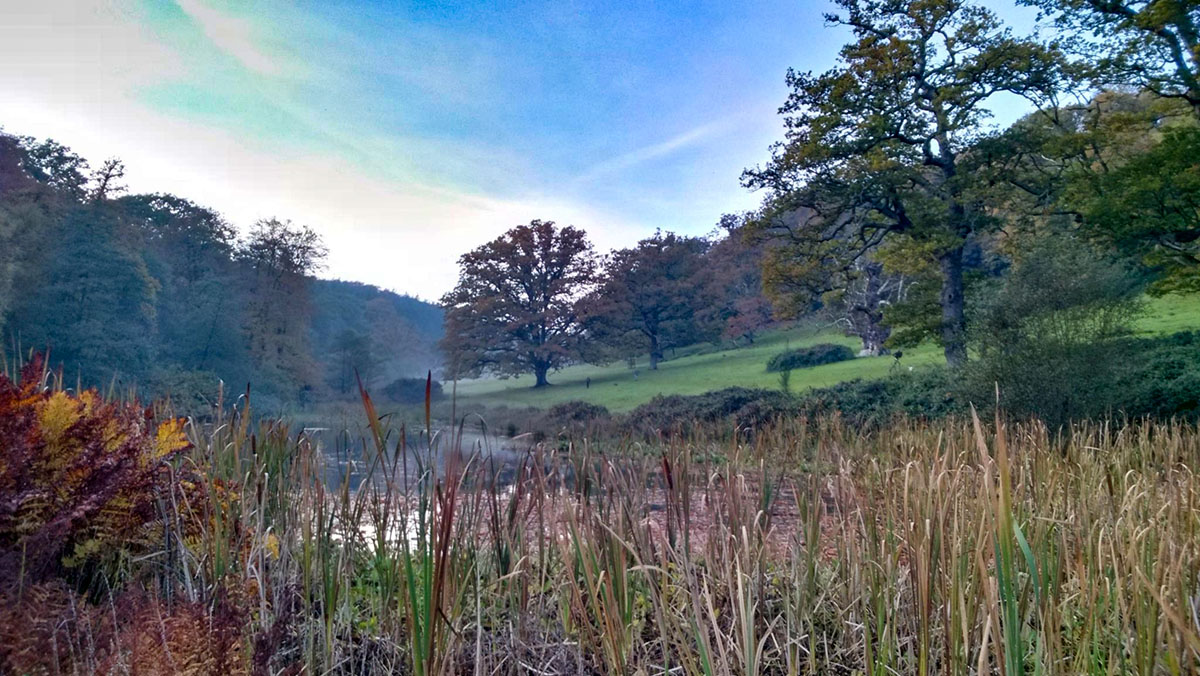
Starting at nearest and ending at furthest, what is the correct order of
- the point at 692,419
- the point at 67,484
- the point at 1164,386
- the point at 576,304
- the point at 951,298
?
the point at 67,484, the point at 1164,386, the point at 692,419, the point at 951,298, the point at 576,304

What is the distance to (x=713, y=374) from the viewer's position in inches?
995

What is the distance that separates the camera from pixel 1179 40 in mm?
11969

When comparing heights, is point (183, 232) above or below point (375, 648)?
above

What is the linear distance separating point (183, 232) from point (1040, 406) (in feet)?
78.5

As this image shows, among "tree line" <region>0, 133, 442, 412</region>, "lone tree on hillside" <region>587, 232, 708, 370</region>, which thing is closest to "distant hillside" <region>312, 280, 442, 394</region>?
"tree line" <region>0, 133, 442, 412</region>

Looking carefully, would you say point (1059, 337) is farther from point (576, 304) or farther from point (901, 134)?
point (576, 304)

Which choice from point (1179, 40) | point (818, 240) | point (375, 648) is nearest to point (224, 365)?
point (818, 240)

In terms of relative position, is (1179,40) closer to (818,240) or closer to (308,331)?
(818,240)

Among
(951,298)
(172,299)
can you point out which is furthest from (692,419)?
(172,299)

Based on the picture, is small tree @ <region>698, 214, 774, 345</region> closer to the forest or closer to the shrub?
the forest

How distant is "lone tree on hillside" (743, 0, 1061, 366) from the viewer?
44.7ft

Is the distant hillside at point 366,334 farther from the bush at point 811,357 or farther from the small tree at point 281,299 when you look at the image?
the bush at point 811,357

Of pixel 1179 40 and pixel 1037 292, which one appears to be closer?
pixel 1037 292

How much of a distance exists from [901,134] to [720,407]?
7.25 metres
